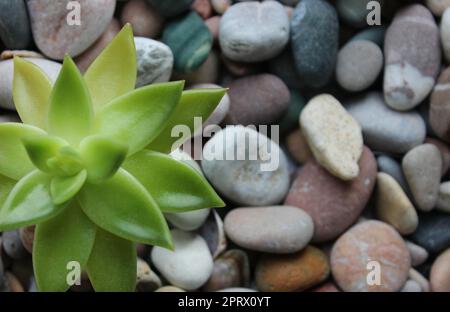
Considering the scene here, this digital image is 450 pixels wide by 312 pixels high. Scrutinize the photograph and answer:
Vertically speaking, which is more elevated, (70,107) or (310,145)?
(70,107)

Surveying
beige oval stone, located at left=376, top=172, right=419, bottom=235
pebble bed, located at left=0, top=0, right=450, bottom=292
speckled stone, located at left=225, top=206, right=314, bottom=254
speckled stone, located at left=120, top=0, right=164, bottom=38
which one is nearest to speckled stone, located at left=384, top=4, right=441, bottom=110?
pebble bed, located at left=0, top=0, right=450, bottom=292

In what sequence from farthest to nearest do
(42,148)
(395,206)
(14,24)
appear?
(395,206), (14,24), (42,148)

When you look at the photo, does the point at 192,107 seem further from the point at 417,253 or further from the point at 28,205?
the point at 417,253

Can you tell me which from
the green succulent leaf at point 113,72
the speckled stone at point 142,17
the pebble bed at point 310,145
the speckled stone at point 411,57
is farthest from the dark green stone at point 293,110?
the green succulent leaf at point 113,72

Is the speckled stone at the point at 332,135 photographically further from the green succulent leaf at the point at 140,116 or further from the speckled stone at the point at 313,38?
the green succulent leaf at the point at 140,116

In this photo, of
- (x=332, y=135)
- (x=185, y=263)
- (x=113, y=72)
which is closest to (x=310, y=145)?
(x=332, y=135)
